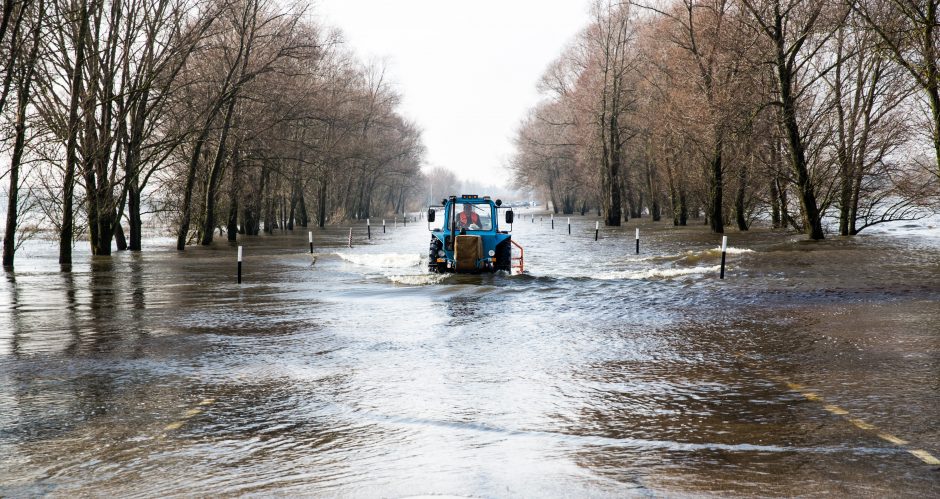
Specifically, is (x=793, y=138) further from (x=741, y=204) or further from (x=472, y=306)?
(x=472, y=306)

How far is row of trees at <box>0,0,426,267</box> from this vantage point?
24.6 metres

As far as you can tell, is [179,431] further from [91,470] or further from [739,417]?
[739,417]

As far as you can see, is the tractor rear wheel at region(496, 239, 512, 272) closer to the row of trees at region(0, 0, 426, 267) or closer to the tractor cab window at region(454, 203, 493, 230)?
the tractor cab window at region(454, 203, 493, 230)

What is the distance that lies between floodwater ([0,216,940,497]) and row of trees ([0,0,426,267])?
7.40 metres

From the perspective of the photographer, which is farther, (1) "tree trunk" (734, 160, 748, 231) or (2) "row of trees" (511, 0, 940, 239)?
(1) "tree trunk" (734, 160, 748, 231)

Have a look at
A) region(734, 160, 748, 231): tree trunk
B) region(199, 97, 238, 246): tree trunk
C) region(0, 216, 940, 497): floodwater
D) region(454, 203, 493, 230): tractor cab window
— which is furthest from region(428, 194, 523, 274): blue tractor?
region(734, 160, 748, 231): tree trunk

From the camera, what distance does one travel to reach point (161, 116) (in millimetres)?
34188

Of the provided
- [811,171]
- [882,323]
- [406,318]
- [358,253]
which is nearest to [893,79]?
[811,171]

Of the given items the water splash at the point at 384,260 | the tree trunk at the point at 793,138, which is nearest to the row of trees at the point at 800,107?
the tree trunk at the point at 793,138

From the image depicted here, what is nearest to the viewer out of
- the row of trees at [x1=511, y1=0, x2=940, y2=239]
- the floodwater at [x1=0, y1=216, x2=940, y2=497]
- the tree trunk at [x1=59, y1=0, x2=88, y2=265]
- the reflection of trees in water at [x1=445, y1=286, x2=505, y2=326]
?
the floodwater at [x1=0, y1=216, x2=940, y2=497]

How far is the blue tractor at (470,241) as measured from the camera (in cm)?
2155

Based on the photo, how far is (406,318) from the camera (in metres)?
14.7

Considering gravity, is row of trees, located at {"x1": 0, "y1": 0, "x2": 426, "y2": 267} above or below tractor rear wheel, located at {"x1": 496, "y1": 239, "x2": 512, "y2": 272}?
above

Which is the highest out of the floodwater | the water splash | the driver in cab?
the driver in cab
